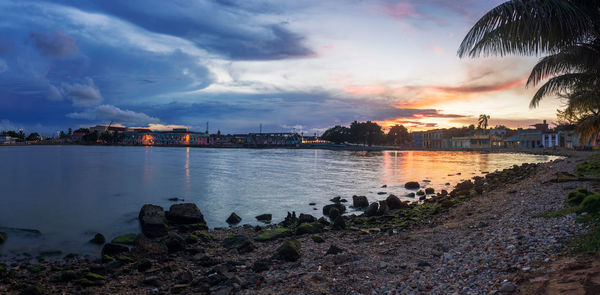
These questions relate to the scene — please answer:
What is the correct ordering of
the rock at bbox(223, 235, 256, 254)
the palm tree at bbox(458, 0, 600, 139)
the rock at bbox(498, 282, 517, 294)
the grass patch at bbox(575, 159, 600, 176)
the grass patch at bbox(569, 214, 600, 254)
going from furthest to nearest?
1. the grass patch at bbox(575, 159, 600, 176)
2. the rock at bbox(223, 235, 256, 254)
3. the palm tree at bbox(458, 0, 600, 139)
4. the grass patch at bbox(569, 214, 600, 254)
5. the rock at bbox(498, 282, 517, 294)

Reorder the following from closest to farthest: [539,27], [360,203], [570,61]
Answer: [539,27] → [570,61] → [360,203]

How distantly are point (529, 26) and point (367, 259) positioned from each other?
5.79 meters

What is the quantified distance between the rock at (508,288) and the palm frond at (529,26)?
190 inches

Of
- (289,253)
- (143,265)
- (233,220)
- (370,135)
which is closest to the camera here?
(289,253)

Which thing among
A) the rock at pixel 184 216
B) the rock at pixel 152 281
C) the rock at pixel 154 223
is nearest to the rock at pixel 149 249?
the rock at pixel 152 281

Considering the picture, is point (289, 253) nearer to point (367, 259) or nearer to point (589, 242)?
point (367, 259)

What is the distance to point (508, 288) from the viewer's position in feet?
14.4

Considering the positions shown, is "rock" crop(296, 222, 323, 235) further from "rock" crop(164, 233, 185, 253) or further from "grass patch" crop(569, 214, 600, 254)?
"grass patch" crop(569, 214, 600, 254)

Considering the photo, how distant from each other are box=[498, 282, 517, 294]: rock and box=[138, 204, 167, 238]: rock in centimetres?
1144

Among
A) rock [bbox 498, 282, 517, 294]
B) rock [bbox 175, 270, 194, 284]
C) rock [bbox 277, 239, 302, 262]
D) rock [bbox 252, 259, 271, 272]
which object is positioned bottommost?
rock [bbox 175, 270, 194, 284]

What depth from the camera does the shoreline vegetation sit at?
507 cm

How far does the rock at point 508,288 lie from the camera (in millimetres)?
4320

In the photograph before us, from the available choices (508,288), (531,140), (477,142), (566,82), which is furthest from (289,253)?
(477,142)

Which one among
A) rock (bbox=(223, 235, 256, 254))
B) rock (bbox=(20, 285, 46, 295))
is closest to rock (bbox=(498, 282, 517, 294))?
rock (bbox=(223, 235, 256, 254))
